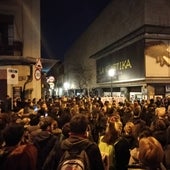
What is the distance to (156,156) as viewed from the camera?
366 cm

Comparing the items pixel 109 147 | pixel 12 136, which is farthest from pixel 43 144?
pixel 12 136

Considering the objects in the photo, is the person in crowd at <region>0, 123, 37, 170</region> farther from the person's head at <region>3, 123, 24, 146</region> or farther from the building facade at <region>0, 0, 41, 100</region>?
the building facade at <region>0, 0, 41, 100</region>

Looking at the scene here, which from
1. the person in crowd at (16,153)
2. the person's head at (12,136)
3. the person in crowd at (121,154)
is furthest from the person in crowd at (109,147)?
the person's head at (12,136)

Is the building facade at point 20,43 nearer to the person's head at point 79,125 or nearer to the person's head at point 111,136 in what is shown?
the person's head at point 111,136

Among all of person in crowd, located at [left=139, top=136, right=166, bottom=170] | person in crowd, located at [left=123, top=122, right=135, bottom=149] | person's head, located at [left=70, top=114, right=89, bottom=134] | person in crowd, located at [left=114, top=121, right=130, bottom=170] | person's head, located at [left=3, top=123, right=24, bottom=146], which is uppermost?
person's head, located at [left=70, top=114, right=89, bottom=134]

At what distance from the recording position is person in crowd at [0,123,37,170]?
4.36m

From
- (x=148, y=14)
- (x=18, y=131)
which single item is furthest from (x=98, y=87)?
(x=18, y=131)

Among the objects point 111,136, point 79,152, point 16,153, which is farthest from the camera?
point 111,136

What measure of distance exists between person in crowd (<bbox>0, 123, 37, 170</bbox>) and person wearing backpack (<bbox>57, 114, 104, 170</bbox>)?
0.50 metres

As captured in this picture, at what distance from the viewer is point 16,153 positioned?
4.36 metres

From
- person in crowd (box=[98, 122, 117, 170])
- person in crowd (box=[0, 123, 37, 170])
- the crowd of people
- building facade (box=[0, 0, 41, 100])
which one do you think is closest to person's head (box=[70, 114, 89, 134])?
the crowd of people

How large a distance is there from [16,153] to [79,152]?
89 cm

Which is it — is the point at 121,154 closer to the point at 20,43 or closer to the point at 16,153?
the point at 16,153

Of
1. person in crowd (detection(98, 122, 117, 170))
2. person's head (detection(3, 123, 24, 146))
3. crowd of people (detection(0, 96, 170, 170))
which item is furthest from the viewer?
person in crowd (detection(98, 122, 117, 170))
